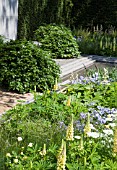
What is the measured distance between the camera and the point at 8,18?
11289 mm

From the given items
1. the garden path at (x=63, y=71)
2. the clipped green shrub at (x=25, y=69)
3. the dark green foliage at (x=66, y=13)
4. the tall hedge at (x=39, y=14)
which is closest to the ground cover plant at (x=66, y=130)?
the garden path at (x=63, y=71)

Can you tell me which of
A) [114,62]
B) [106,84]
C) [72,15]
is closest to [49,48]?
[114,62]

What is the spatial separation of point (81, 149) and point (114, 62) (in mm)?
8228

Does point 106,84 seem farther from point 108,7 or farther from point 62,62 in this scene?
point 108,7

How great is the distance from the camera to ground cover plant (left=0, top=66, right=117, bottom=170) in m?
3.03

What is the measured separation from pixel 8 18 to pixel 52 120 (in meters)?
7.14

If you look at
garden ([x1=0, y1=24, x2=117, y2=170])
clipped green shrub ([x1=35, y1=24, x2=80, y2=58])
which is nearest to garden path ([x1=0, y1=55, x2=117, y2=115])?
garden ([x1=0, y1=24, x2=117, y2=170])

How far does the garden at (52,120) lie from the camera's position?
306cm

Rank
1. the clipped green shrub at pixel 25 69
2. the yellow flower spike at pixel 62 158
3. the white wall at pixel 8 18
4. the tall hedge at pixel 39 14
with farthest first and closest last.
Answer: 1. the tall hedge at pixel 39 14
2. the white wall at pixel 8 18
3. the clipped green shrub at pixel 25 69
4. the yellow flower spike at pixel 62 158

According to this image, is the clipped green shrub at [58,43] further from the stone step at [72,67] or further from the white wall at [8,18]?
the white wall at [8,18]

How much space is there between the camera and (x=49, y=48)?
10688 millimetres

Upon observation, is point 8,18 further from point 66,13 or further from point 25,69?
point 66,13

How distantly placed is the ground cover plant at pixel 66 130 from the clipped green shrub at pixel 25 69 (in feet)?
2.01

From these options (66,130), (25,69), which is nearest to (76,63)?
(25,69)
